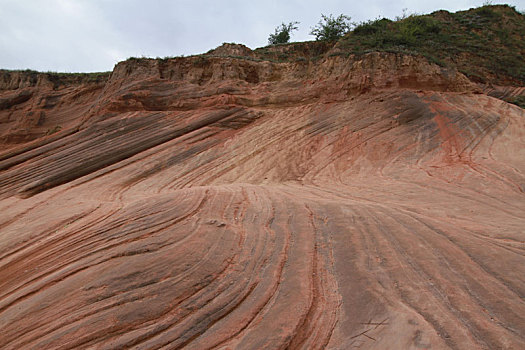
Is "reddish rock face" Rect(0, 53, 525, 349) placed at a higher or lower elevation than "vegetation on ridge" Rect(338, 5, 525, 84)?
lower

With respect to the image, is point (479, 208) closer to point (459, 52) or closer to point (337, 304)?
point (337, 304)

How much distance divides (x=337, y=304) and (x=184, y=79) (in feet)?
41.8

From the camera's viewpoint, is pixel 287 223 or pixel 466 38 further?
pixel 466 38

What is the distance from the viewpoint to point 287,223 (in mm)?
4020

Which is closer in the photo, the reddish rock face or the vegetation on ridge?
the reddish rock face

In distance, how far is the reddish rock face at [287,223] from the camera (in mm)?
2184

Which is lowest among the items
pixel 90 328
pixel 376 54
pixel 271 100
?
pixel 90 328

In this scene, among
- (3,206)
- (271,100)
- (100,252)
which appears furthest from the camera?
(271,100)

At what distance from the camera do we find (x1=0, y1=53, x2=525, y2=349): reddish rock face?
2.18 metres

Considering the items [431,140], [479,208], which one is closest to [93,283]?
[479,208]

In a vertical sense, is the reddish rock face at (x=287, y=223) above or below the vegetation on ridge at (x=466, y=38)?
below

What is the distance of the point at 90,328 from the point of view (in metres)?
2.17

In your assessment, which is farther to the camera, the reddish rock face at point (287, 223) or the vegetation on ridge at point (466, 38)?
the vegetation on ridge at point (466, 38)

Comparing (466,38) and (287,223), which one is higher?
(466,38)
